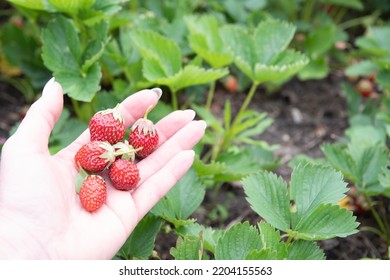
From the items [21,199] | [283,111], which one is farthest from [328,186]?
[283,111]

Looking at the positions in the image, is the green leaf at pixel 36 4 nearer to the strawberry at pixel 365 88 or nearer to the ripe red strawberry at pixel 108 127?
the ripe red strawberry at pixel 108 127

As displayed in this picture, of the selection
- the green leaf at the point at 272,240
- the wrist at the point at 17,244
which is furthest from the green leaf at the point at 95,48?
the green leaf at the point at 272,240

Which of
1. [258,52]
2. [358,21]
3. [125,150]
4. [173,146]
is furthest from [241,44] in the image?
[358,21]

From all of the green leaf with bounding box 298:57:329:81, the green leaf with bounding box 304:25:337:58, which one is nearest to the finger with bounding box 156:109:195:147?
the green leaf with bounding box 298:57:329:81

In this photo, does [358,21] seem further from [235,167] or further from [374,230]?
[235,167]

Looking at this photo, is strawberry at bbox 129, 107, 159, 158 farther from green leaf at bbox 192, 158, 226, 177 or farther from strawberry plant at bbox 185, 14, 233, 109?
strawberry plant at bbox 185, 14, 233, 109
